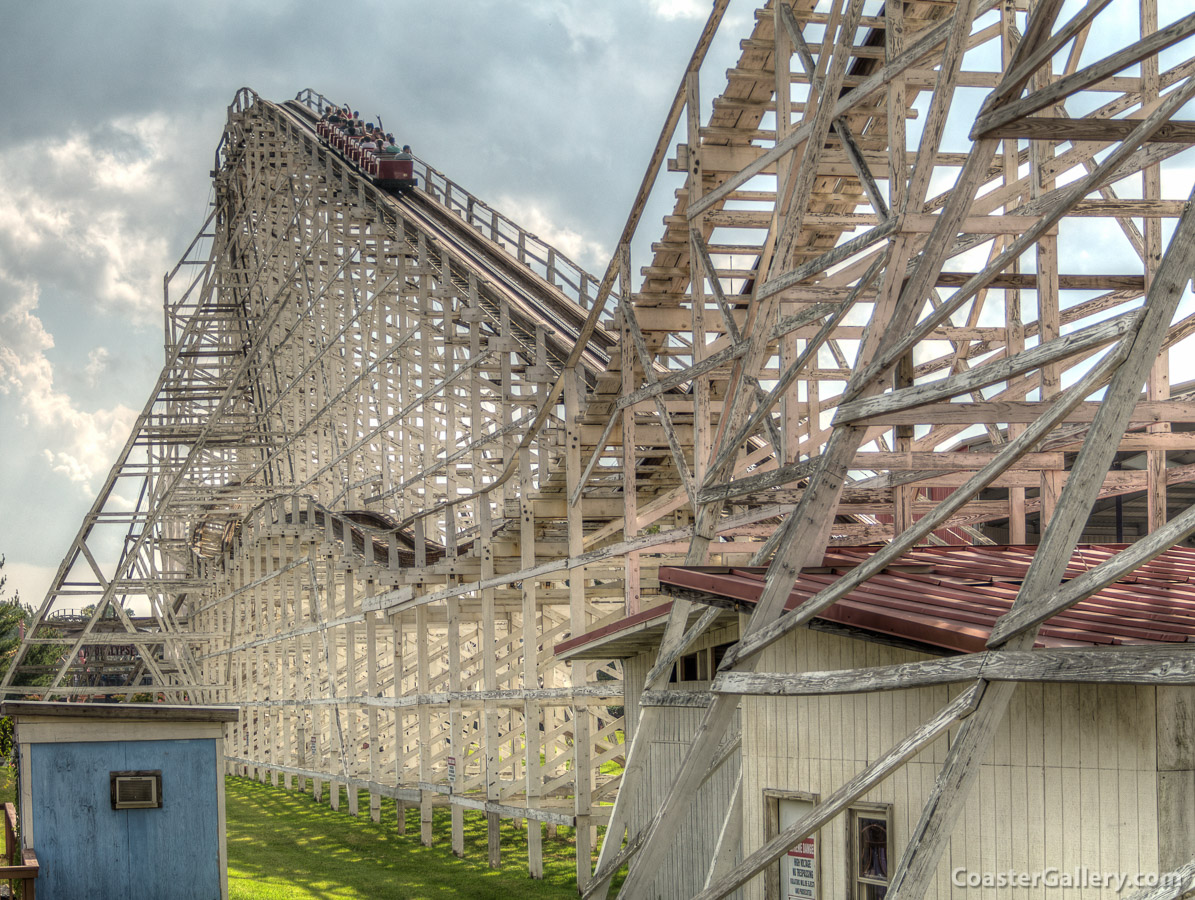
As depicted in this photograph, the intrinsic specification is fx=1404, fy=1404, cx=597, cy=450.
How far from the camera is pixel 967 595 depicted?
7941mm

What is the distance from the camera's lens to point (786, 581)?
25.1ft

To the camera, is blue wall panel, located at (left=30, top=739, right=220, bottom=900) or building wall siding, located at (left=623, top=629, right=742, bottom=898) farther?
building wall siding, located at (left=623, top=629, right=742, bottom=898)

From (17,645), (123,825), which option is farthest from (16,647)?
(123,825)

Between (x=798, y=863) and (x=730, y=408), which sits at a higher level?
(x=730, y=408)

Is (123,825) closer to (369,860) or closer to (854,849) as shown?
(854,849)

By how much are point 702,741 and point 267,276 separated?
24.1m

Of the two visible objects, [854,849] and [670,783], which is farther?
[670,783]

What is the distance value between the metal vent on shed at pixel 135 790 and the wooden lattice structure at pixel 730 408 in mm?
2985

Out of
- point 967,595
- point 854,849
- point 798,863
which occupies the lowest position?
point 798,863

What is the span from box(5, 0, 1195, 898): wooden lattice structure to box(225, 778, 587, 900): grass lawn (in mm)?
680

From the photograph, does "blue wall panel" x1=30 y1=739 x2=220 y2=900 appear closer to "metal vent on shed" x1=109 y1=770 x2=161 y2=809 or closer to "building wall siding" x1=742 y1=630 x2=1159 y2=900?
"metal vent on shed" x1=109 y1=770 x2=161 y2=809

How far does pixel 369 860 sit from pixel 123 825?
9082mm
